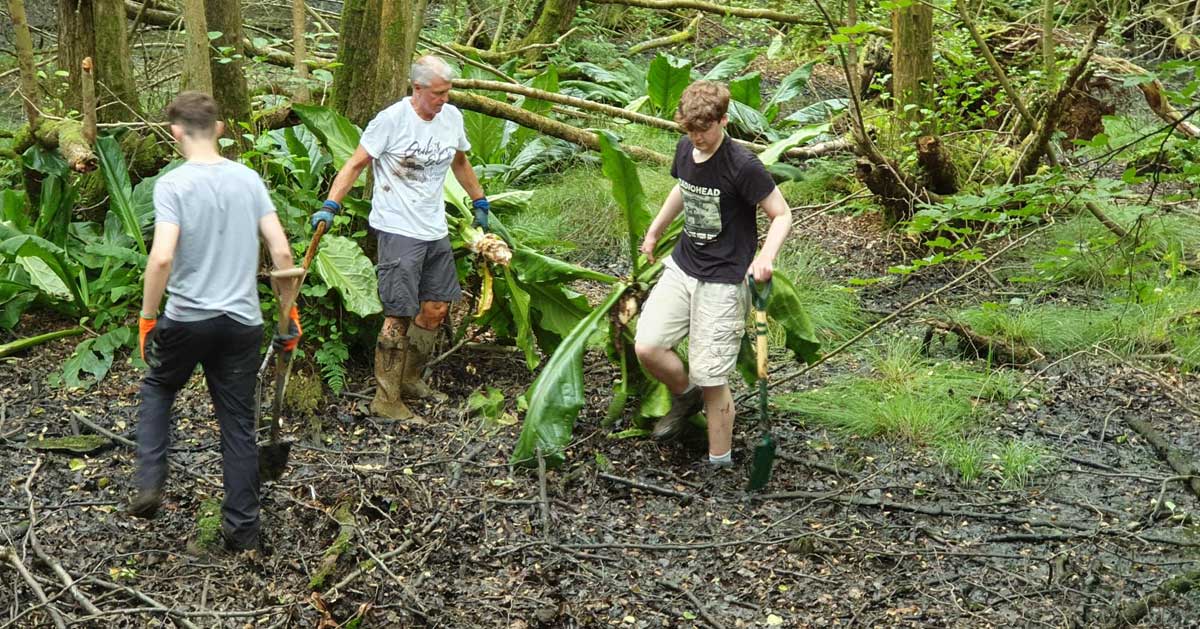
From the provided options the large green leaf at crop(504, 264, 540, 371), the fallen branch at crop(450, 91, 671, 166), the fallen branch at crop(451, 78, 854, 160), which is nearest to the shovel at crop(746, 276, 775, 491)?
the large green leaf at crop(504, 264, 540, 371)

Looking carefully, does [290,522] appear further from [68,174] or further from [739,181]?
[68,174]

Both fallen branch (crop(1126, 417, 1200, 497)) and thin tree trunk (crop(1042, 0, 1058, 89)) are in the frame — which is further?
thin tree trunk (crop(1042, 0, 1058, 89))

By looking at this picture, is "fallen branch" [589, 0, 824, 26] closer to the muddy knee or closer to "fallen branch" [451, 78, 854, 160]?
"fallen branch" [451, 78, 854, 160]

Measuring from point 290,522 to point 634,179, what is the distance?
236 centimetres

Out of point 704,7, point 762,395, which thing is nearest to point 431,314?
point 762,395

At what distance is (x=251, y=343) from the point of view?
4.20 metres

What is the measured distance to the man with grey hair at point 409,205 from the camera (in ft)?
17.7

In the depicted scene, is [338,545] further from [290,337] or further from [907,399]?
[907,399]

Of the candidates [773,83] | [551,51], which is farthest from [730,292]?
[773,83]

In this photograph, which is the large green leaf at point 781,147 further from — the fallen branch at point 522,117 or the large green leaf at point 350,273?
the fallen branch at point 522,117

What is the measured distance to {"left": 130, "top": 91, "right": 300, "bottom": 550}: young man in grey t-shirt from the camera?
3.92 meters

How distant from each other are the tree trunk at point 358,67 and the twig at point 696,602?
3422 millimetres

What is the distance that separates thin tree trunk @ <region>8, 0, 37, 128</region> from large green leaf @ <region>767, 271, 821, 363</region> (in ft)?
14.0

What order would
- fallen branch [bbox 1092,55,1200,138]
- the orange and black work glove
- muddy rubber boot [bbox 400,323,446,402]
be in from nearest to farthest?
1. the orange and black work glove
2. muddy rubber boot [bbox 400,323,446,402]
3. fallen branch [bbox 1092,55,1200,138]
